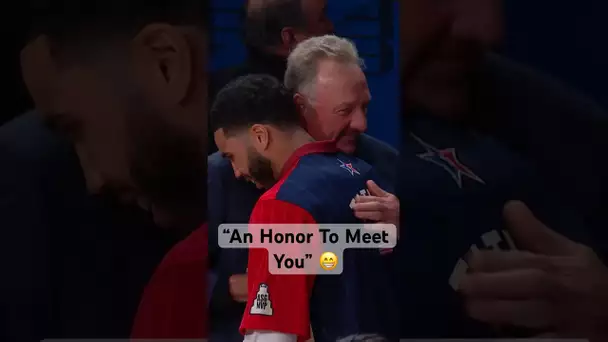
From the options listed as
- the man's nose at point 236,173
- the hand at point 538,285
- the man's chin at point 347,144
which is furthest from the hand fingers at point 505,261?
the man's nose at point 236,173

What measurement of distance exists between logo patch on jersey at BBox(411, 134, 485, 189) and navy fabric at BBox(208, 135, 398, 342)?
0.42 ft

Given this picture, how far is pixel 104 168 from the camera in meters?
2.26

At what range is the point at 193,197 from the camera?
7.34 feet

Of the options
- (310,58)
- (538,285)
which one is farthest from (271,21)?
(538,285)

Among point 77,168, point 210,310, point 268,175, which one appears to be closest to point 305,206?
point 268,175

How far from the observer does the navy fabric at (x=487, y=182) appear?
2.22 meters

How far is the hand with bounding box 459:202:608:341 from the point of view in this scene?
7.23 ft

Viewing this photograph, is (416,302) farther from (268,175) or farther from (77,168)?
(77,168)

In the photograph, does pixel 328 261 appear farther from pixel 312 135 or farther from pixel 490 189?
pixel 490 189

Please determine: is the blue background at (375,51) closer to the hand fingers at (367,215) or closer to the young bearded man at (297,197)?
the young bearded man at (297,197)

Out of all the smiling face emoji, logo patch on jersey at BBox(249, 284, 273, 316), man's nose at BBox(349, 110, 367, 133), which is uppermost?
man's nose at BBox(349, 110, 367, 133)

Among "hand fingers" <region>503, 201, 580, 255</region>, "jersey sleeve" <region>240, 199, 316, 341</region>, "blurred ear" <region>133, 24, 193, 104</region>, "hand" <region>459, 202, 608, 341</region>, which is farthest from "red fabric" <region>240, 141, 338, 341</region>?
"hand fingers" <region>503, 201, 580, 255</region>

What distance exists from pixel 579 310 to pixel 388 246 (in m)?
0.82

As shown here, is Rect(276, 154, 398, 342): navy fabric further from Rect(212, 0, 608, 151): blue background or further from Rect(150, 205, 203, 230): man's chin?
Rect(150, 205, 203, 230): man's chin
